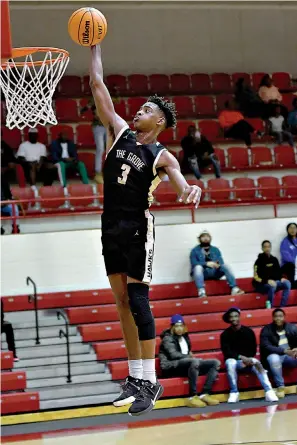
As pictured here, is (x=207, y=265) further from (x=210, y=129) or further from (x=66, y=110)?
(x=66, y=110)

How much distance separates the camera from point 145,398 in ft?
19.7

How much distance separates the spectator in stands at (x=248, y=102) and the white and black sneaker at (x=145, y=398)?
A: 1218cm

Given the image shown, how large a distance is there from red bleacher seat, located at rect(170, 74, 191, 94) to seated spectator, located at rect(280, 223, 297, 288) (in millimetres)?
4937

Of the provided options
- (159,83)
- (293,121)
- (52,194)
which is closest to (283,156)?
(293,121)

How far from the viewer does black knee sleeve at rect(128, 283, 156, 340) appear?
19.5 feet

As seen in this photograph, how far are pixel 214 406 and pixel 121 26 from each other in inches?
389

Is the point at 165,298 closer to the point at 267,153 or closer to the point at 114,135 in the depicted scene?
the point at 267,153

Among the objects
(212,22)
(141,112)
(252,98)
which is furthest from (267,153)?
(141,112)

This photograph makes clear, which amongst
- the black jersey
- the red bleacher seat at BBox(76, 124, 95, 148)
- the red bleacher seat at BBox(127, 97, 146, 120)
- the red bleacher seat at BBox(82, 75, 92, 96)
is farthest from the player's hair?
the red bleacher seat at BBox(82, 75, 92, 96)

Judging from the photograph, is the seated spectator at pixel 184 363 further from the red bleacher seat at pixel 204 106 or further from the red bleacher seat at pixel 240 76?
the red bleacher seat at pixel 240 76

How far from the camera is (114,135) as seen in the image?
6164 mm

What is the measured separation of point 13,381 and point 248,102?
8.43 meters

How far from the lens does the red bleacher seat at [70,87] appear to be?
17.4 metres

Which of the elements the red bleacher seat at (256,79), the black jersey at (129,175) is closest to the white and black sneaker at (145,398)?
the black jersey at (129,175)
